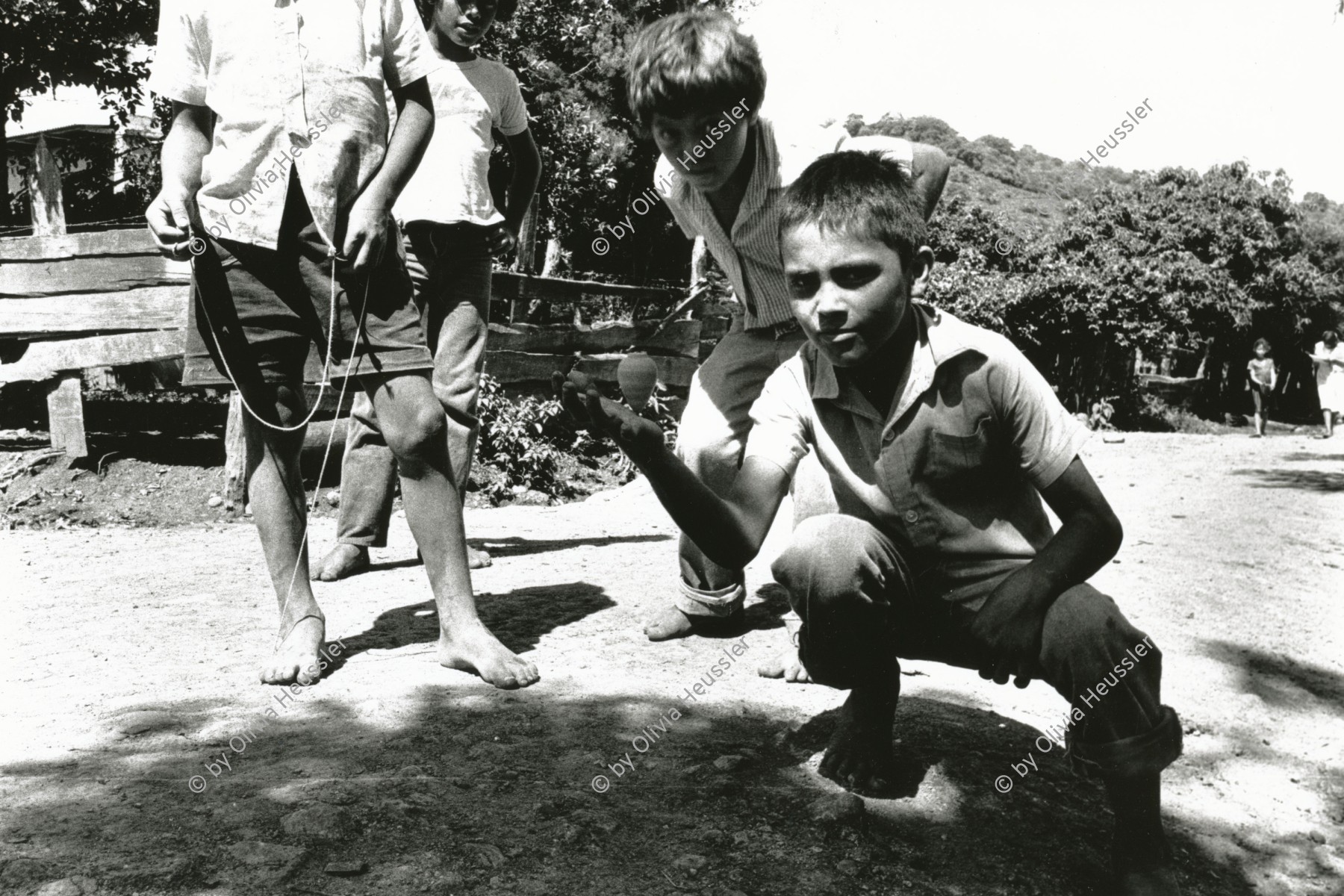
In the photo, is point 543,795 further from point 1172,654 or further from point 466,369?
point 1172,654

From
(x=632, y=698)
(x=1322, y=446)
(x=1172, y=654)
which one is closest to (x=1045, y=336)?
(x=1322, y=446)

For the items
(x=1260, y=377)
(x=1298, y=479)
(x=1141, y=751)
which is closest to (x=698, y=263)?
(x=1298, y=479)

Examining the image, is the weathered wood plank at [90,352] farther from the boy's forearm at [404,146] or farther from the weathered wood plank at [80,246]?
the boy's forearm at [404,146]

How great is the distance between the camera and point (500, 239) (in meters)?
4.16

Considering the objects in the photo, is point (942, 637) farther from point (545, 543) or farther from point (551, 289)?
point (551, 289)

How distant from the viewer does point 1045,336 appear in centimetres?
2134

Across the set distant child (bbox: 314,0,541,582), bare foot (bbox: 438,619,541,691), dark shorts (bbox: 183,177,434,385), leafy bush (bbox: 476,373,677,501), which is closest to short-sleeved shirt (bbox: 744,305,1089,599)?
bare foot (bbox: 438,619,541,691)

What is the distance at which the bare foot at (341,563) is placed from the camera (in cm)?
424

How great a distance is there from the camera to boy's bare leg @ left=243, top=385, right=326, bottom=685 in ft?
9.75

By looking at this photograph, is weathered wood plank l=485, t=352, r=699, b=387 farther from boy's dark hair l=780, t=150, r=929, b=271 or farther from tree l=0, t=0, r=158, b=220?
tree l=0, t=0, r=158, b=220

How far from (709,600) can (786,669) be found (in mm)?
461

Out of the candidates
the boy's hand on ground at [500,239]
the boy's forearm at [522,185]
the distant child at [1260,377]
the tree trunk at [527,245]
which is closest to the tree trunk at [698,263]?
the tree trunk at [527,245]

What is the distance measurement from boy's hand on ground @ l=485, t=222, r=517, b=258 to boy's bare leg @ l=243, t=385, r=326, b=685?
128 cm

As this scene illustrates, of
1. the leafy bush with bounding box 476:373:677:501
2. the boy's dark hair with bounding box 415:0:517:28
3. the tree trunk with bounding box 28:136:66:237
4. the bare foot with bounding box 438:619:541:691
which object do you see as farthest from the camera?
the tree trunk with bounding box 28:136:66:237
